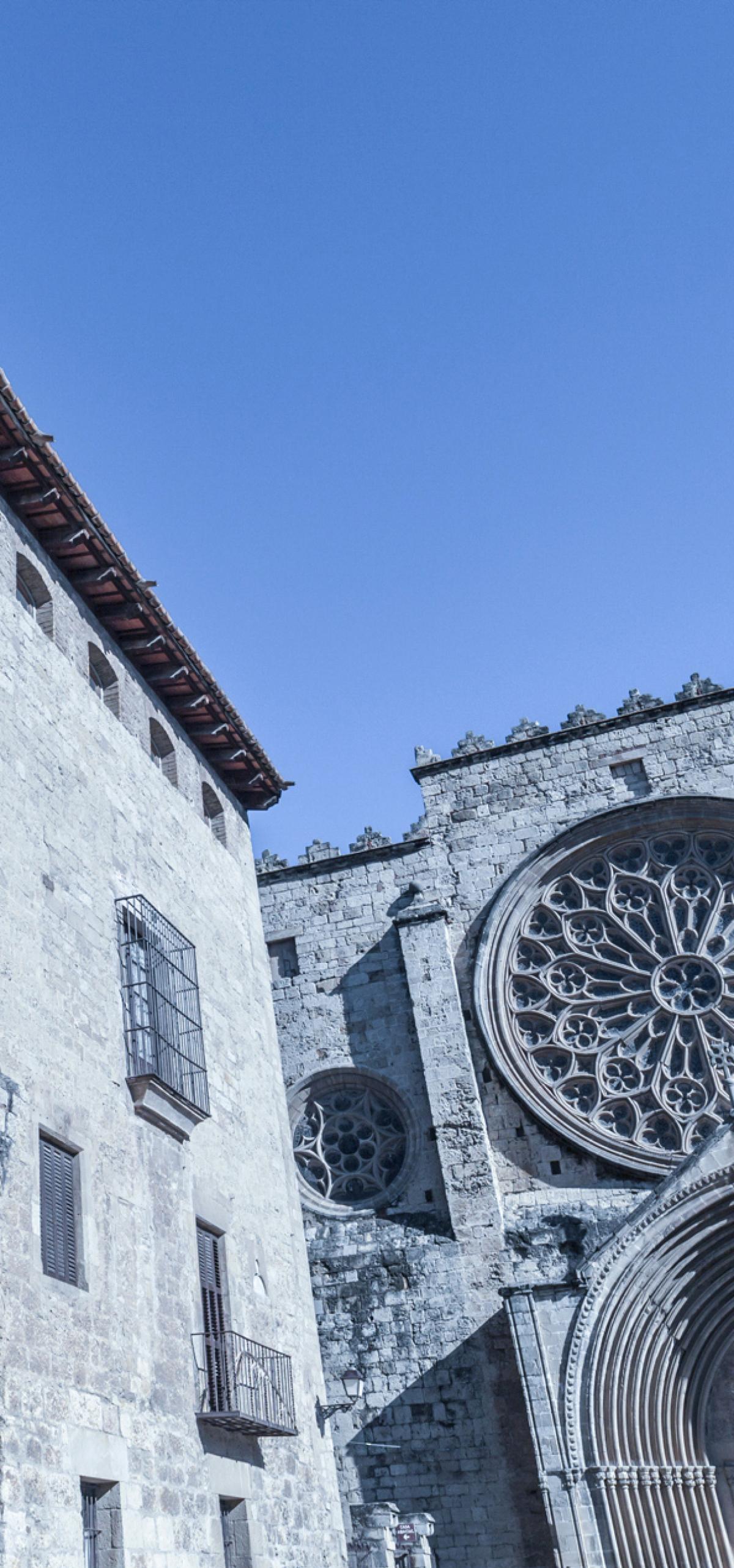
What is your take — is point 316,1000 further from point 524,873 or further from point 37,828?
point 37,828

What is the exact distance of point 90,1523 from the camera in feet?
27.7

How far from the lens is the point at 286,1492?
452 inches

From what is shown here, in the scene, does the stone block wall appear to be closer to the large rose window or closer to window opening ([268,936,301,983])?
the large rose window

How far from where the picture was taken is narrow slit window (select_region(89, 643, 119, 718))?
12.4m

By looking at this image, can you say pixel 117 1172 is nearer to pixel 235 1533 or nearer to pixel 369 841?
pixel 235 1533

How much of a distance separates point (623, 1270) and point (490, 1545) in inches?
126

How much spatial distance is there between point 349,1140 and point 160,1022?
750 centimetres

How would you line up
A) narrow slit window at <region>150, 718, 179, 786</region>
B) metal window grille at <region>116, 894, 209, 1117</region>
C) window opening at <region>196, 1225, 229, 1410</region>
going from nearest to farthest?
window opening at <region>196, 1225, 229, 1410</region>
metal window grille at <region>116, 894, 209, 1117</region>
narrow slit window at <region>150, 718, 179, 786</region>

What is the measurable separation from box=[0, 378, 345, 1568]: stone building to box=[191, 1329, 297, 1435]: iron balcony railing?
0.03m

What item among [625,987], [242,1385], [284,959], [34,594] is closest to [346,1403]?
[242,1385]

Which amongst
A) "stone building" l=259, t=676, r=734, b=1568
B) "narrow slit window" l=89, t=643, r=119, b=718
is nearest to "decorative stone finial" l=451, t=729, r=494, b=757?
"stone building" l=259, t=676, r=734, b=1568

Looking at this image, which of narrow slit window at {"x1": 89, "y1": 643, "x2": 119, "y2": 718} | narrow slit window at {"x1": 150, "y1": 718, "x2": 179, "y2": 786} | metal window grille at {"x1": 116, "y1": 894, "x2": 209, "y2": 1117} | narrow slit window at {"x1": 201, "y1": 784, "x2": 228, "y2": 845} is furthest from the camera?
narrow slit window at {"x1": 201, "y1": 784, "x2": 228, "y2": 845}

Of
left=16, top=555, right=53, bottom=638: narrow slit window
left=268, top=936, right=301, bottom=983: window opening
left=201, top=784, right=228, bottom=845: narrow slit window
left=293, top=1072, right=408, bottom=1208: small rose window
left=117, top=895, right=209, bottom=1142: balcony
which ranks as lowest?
left=117, top=895, right=209, bottom=1142: balcony

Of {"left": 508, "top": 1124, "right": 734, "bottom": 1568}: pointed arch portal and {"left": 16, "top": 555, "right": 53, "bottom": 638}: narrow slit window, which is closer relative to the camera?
{"left": 16, "top": 555, "right": 53, "bottom": 638}: narrow slit window
